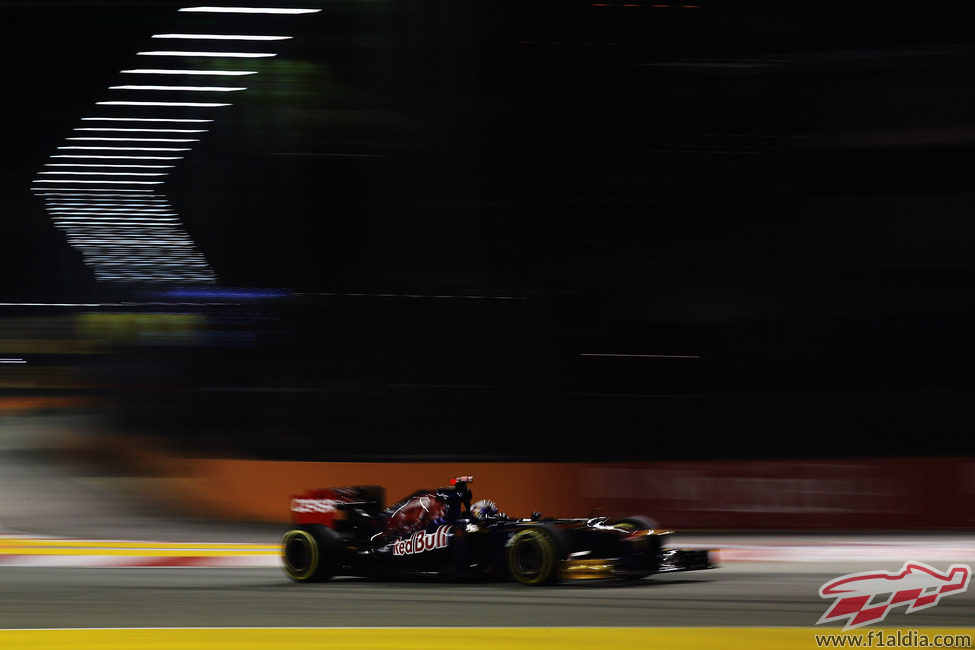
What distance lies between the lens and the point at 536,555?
25.1ft

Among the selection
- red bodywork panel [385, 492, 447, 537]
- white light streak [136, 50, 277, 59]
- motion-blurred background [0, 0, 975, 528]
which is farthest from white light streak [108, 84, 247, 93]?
red bodywork panel [385, 492, 447, 537]

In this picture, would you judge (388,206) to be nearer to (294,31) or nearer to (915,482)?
(294,31)

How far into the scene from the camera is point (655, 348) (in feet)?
47.3

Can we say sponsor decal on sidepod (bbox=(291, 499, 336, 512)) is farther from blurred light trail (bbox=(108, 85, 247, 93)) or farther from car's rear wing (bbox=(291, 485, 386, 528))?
blurred light trail (bbox=(108, 85, 247, 93))

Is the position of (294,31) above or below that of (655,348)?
above

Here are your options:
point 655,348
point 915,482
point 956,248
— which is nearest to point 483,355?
point 655,348

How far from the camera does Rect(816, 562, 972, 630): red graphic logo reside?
20.4ft

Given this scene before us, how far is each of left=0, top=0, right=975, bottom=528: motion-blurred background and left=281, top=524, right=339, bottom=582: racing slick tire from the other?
4.07 metres

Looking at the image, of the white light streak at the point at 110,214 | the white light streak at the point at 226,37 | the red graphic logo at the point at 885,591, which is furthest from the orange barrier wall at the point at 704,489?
the white light streak at the point at 110,214

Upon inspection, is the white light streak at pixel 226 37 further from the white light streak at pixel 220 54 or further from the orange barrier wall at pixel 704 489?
the orange barrier wall at pixel 704 489

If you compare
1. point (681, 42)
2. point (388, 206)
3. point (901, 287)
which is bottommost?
point (901, 287)

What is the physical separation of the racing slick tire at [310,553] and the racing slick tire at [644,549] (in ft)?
6.68

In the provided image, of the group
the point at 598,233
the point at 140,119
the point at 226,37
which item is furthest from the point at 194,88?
the point at 598,233

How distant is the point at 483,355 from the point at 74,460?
8.08m
